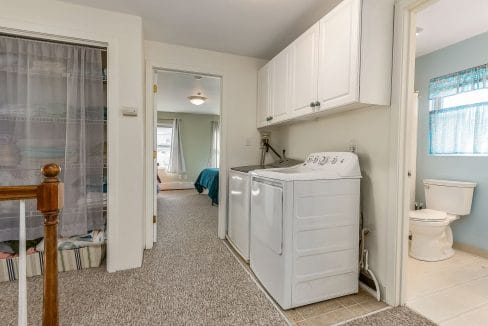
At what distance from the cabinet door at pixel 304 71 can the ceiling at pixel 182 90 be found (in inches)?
49.3

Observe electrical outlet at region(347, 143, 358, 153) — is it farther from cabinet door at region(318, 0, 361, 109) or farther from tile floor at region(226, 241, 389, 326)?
tile floor at region(226, 241, 389, 326)

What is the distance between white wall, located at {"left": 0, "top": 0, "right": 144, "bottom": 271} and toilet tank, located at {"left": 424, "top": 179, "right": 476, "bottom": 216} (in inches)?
122

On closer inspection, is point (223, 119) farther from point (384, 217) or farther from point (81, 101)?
point (384, 217)

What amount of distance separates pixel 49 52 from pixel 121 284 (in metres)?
2.05

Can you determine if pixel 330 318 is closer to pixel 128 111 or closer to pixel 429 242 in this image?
pixel 429 242

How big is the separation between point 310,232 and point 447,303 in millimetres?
1098

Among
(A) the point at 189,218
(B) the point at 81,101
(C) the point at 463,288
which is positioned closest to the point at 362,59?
(C) the point at 463,288

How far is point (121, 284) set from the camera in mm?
1908

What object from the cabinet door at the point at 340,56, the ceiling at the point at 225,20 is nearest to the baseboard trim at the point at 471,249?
the cabinet door at the point at 340,56

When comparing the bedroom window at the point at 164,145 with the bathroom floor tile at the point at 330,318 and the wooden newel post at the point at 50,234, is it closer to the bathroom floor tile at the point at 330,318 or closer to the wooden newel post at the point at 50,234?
the bathroom floor tile at the point at 330,318

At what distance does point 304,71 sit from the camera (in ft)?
6.81

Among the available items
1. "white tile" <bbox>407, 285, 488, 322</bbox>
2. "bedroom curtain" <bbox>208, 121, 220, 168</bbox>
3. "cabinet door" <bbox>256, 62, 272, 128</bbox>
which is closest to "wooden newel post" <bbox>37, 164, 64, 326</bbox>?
"white tile" <bbox>407, 285, 488, 322</bbox>

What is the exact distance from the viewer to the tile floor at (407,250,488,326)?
1549 mm

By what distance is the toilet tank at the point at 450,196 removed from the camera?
2428mm
